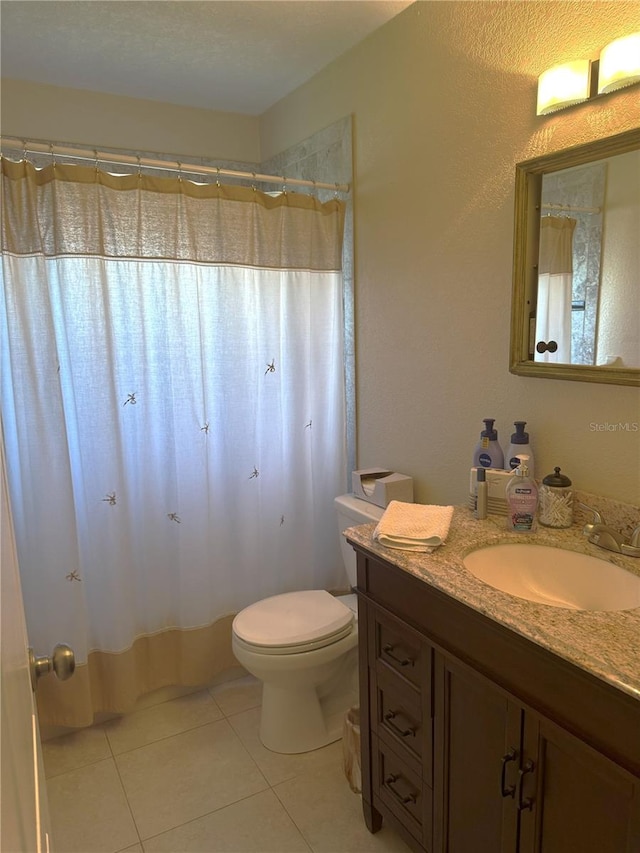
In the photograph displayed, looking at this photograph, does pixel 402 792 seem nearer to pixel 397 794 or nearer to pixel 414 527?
pixel 397 794

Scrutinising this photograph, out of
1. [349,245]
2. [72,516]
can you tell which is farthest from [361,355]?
[72,516]

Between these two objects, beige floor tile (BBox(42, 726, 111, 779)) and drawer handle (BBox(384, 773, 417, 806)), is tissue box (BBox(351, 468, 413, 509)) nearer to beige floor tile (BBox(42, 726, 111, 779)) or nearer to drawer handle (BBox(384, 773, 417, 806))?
drawer handle (BBox(384, 773, 417, 806))

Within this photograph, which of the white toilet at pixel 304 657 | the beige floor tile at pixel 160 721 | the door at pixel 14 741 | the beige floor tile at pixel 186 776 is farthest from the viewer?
the beige floor tile at pixel 160 721

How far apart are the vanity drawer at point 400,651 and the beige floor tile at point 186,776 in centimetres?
78

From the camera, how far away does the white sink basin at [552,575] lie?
52.4 inches

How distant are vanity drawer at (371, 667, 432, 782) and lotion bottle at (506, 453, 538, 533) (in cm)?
47

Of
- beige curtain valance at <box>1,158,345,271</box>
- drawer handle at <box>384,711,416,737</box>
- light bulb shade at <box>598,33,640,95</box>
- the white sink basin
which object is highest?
light bulb shade at <box>598,33,640,95</box>

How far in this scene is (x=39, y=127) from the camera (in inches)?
99.4

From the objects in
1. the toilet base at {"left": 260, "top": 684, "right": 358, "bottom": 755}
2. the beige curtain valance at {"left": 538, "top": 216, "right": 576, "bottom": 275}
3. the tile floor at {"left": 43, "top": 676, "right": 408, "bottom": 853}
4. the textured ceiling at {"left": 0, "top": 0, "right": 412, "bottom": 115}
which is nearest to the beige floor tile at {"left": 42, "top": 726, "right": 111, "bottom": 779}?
the tile floor at {"left": 43, "top": 676, "right": 408, "bottom": 853}

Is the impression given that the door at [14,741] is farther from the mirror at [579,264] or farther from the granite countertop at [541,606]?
the mirror at [579,264]

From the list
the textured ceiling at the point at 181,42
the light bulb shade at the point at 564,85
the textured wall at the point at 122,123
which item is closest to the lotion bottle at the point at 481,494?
the light bulb shade at the point at 564,85

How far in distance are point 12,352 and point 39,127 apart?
120 centimetres

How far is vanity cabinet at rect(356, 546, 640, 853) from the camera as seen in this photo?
1.00 meters

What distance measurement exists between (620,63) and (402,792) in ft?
6.05
